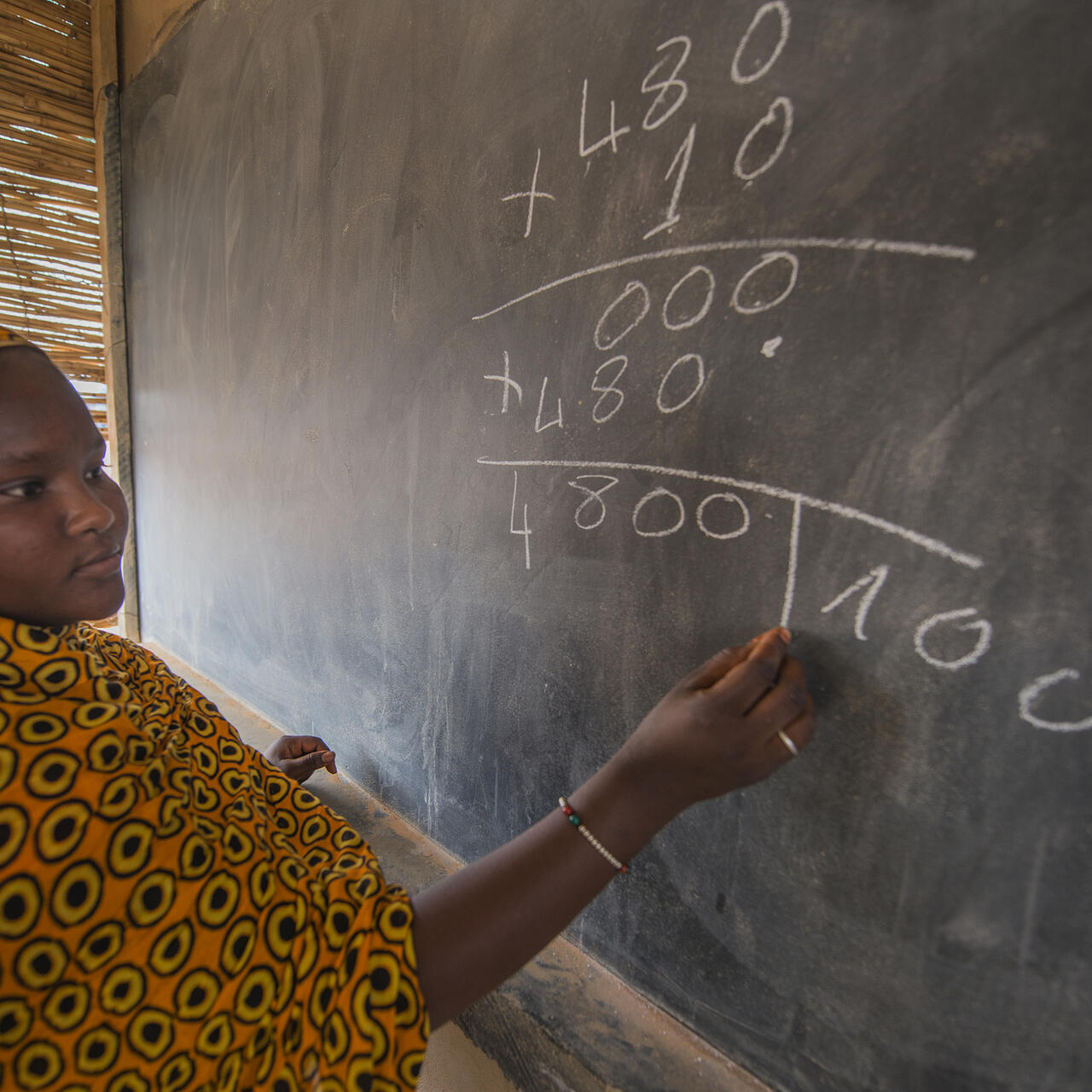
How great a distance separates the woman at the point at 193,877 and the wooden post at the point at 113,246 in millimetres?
2153

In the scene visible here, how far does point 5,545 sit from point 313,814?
0.47m

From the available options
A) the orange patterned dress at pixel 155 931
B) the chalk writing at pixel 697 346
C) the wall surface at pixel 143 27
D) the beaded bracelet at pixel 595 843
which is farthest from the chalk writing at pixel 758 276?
the wall surface at pixel 143 27

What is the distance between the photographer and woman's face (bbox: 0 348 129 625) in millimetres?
613

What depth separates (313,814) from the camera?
0.84 metres

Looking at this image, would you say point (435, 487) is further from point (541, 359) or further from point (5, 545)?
point (5, 545)

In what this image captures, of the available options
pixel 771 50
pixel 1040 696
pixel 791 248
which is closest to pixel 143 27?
pixel 771 50

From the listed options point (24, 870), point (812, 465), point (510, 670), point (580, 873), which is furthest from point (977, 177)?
point (24, 870)

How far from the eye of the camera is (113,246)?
7.86 feet

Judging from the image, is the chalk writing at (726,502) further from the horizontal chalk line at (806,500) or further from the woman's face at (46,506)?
the woman's face at (46,506)

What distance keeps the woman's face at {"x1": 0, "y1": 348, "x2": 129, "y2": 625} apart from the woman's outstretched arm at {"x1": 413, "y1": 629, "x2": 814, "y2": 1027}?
47 cm

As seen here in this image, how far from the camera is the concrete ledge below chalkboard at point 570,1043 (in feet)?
2.40

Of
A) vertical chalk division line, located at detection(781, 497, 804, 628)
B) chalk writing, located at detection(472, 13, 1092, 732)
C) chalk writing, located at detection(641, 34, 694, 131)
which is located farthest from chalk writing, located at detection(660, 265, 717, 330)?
vertical chalk division line, located at detection(781, 497, 804, 628)

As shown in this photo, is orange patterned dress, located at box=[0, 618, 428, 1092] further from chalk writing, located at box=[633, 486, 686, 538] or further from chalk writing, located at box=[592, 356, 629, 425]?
chalk writing, located at box=[592, 356, 629, 425]

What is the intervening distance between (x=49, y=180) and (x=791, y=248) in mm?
2973
